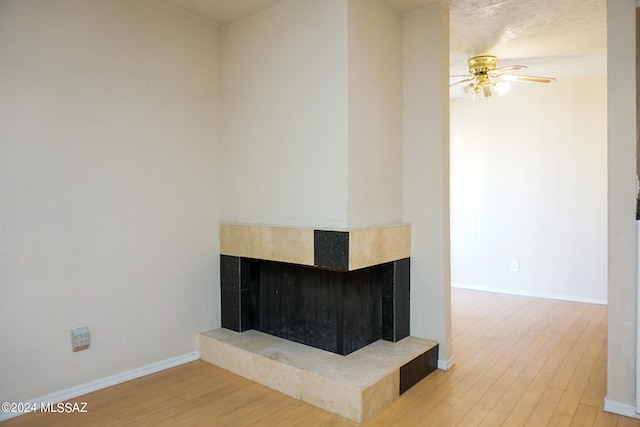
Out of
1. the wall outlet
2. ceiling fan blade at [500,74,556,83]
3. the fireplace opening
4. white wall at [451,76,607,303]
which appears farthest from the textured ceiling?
the wall outlet

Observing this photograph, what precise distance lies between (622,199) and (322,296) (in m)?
1.77

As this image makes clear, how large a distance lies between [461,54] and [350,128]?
199 centimetres

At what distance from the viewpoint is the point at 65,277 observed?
8.04ft

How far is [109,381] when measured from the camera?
2.62 m

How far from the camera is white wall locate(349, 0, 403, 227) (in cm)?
255

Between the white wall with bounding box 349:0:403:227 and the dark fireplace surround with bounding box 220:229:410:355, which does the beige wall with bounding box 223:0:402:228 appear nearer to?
the white wall with bounding box 349:0:403:227

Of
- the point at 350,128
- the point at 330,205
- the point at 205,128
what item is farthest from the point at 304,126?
the point at 205,128

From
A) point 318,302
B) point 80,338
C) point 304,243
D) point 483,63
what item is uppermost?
point 483,63

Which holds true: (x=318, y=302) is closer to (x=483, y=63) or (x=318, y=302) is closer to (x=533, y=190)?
(x=483, y=63)

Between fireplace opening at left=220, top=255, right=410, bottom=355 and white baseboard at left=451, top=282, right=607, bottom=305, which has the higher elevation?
fireplace opening at left=220, top=255, right=410, bottom=355

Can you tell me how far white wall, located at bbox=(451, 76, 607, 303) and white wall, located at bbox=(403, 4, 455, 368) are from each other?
2576 mm

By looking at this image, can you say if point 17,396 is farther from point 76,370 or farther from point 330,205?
point 330,205

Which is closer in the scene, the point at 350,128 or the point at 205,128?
the point at 350,128

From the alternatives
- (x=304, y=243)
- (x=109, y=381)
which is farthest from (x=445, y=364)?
(x=109, y=381)
